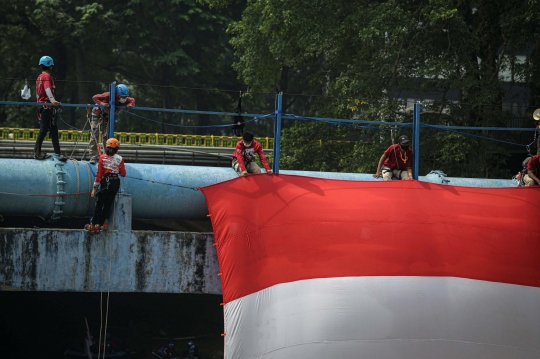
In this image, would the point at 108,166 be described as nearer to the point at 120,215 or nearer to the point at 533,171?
the point at 120,215

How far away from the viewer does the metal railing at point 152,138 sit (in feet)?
111

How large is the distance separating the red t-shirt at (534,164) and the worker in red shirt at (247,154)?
5.00 m

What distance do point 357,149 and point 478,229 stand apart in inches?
370

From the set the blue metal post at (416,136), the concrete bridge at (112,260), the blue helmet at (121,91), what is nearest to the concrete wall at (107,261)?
the concrete bridge at (112,260)

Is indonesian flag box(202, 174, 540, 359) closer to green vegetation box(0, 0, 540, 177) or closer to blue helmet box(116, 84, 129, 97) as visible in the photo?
blue helmet box(116, 84, 129, 97)

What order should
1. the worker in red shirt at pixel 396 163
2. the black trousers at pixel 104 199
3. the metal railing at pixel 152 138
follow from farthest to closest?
the metal railing at pixel 152 138, the worker in red shirt at pixel 396 163, the black trousers at pixel 104 199

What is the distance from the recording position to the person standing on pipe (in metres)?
12.1

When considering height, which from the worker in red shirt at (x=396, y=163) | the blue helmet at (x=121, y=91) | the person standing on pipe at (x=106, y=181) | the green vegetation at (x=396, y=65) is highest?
the green vegetation at (x=396, y=65)

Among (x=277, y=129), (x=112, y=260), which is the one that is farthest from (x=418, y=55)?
(x=112, y=260)

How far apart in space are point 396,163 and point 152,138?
23.5 metres

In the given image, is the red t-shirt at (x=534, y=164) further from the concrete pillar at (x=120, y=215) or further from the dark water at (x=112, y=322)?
the dark water at (x=112, y=322)

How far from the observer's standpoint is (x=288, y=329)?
37.0ft

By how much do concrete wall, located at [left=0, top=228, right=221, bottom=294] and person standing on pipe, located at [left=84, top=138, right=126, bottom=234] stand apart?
0.27m

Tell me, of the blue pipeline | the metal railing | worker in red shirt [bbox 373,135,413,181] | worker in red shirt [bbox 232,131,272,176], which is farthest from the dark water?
the metal railing
